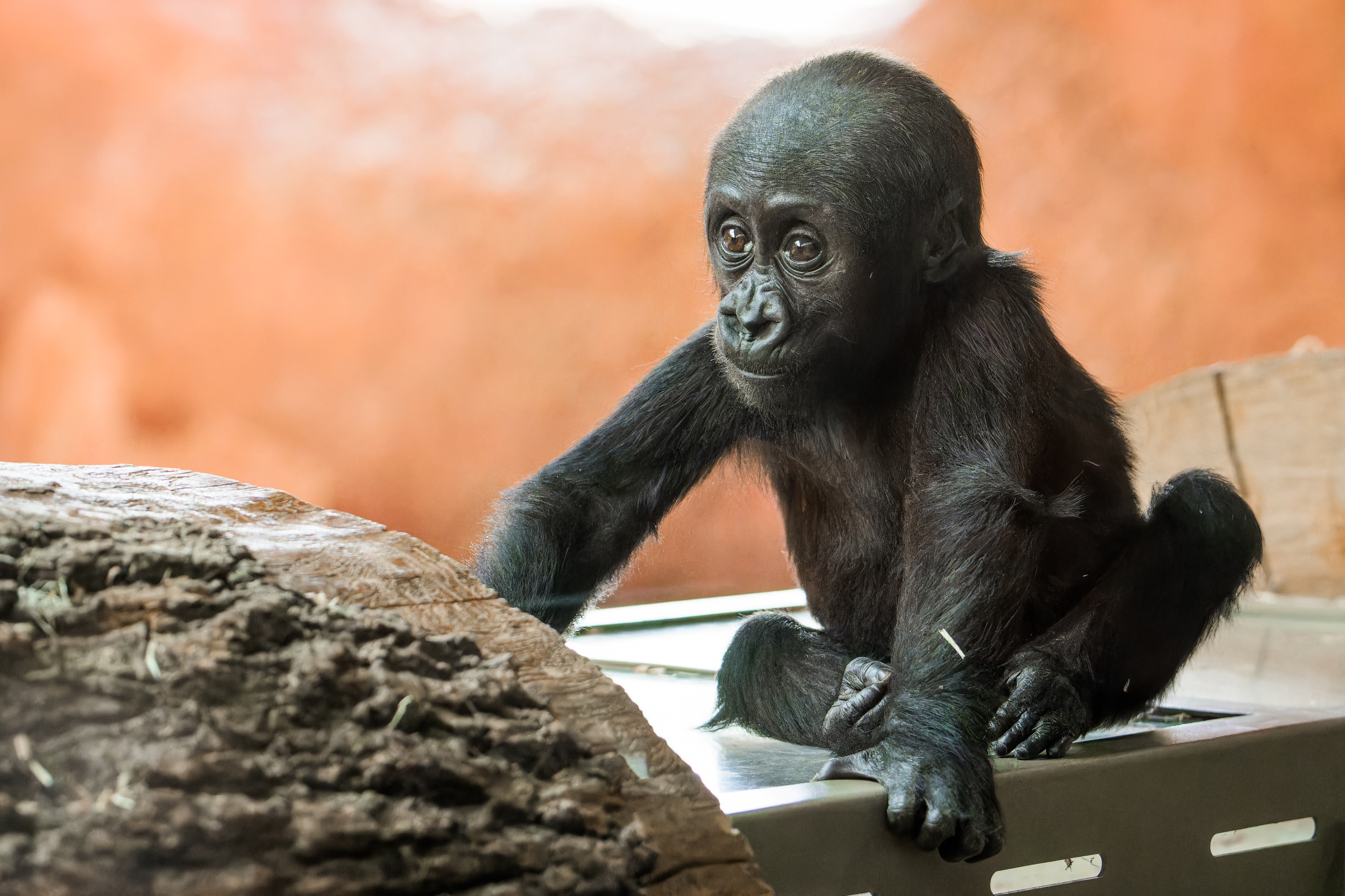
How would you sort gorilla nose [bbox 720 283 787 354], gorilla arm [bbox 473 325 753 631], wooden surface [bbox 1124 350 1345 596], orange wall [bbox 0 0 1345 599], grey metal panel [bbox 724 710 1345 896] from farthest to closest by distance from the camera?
wooden surface [bbox 1124 350 1345 596] → orange wall [bbox 0 0 1345 599] → gorilla arm [bbox 473 325 753 631] → gorilla nose [bbox 720 283 787 354] → grey metal panel [bbox 724 710 1345 896]

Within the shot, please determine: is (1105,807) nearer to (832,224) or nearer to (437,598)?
(832,224)

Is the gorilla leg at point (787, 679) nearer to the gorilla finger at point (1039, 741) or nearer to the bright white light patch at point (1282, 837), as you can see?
the gorilla finger at point (1039, 741)

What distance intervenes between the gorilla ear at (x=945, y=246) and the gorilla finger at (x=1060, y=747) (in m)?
0.83

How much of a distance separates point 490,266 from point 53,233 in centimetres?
98

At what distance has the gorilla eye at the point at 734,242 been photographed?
211cm

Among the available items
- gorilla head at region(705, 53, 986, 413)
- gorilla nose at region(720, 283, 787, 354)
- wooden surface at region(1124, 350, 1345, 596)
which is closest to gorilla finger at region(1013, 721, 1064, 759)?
gorilla head at region(705, 53, 986, 413)

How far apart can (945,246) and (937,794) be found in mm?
981

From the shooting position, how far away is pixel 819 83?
2.10 m

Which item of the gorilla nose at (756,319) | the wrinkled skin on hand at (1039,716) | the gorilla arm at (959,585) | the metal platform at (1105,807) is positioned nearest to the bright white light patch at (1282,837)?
the metal platform at (1105,807)

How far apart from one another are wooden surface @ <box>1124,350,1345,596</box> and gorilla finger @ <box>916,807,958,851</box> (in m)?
3.02

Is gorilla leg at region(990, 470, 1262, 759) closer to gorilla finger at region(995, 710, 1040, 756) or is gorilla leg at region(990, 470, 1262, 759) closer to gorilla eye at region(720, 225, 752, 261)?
gorilla finger at region(995, 710, 1040, 756)

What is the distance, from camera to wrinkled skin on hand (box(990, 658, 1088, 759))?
6.42 ft

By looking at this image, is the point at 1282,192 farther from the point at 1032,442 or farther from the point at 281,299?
the point at 281,299

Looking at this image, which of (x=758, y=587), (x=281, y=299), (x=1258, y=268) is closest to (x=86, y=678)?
(x=281, y=299)
